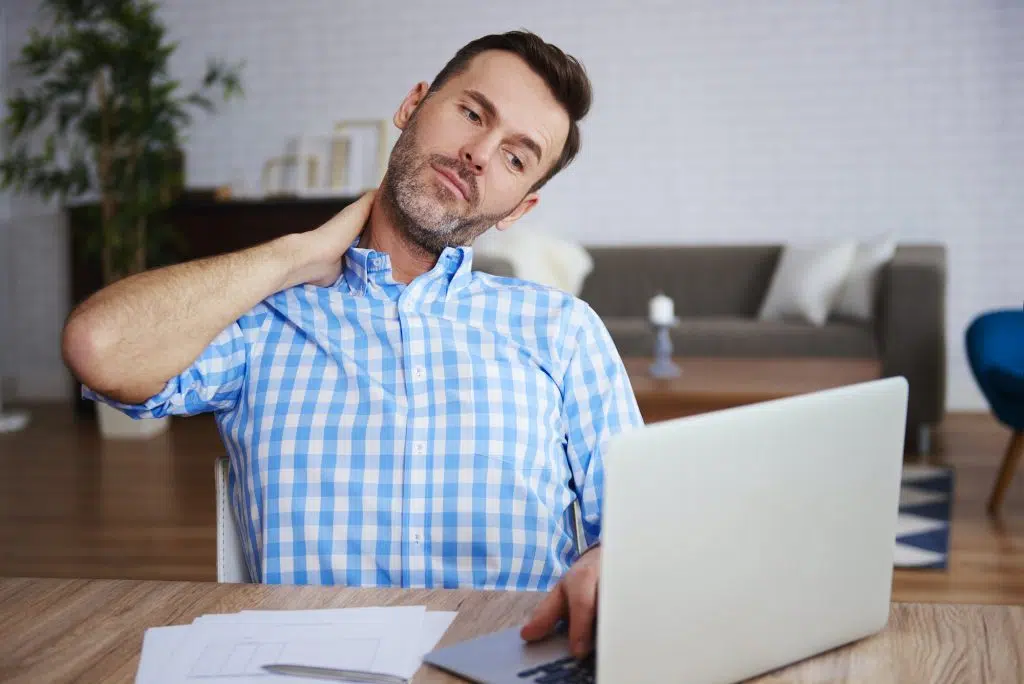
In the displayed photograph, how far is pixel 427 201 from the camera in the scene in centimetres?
146

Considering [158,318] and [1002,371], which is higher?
[158,318]

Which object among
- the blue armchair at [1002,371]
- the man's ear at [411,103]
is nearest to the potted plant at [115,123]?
the blue armchair at [1002,371]

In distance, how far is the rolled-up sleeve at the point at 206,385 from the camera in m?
1.32

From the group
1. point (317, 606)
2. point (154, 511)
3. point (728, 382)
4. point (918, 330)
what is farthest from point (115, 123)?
point (317, 606)

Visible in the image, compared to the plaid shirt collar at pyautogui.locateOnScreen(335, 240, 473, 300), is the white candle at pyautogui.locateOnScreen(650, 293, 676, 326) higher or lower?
lower

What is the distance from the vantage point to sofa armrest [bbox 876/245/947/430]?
14.7 ft

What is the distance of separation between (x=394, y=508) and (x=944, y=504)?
2846 mm

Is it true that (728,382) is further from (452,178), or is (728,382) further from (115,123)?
(115,123)

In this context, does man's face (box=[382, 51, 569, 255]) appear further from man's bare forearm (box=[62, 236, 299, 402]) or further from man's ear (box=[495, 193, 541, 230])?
man's bare forearm (box=[62, 236, 299, 402])

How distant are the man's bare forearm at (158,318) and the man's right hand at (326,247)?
5 centimetres

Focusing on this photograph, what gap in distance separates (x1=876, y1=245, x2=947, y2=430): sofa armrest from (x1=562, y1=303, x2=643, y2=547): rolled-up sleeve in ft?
11.2

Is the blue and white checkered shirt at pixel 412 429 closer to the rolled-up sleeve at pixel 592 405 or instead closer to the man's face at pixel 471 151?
the rolled-up sleeve at pixel 592 405

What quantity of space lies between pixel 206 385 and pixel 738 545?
80 centimetres

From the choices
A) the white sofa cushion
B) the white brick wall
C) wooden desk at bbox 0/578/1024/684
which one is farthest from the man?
the white brick wall
